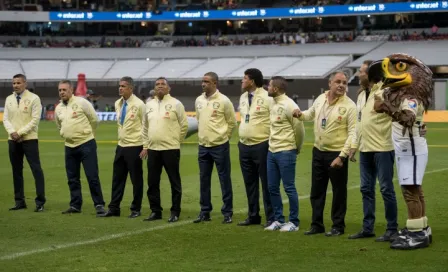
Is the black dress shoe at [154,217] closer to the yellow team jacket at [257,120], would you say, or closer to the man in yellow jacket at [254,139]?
the man in yellow jacket at [254,139]

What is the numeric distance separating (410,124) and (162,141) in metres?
4.56

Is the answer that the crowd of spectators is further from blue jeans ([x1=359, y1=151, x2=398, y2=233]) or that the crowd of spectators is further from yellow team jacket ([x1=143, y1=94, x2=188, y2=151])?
blue jeans ([x1=359, y1=151, x2=398, y2=233])

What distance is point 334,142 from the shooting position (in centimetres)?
1156

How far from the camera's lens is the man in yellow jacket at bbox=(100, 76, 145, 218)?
549 inches

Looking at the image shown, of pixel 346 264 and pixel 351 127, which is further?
pixel 351 127

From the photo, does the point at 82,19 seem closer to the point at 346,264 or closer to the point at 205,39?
the point at 205,39

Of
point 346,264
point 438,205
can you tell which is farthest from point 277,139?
point 438,205

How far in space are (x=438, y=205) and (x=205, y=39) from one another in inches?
2606

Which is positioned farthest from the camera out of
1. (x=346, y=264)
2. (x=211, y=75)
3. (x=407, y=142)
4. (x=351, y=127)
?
(x=211, y=75)

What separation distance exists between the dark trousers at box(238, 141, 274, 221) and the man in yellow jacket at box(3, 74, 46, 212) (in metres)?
3.88

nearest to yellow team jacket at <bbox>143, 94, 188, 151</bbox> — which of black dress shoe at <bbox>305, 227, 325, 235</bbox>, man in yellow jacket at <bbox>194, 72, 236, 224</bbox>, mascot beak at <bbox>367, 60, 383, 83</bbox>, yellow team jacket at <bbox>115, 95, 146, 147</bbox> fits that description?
yellow team jacket at <bbox>115, 95, 146, 147</bbox>

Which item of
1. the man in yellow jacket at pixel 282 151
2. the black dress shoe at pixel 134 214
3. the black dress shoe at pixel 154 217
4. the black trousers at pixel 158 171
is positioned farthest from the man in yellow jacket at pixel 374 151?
the black dress shoe at pixel 134 214

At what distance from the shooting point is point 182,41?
79.2 m

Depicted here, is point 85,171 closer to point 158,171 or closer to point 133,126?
point 133,126
